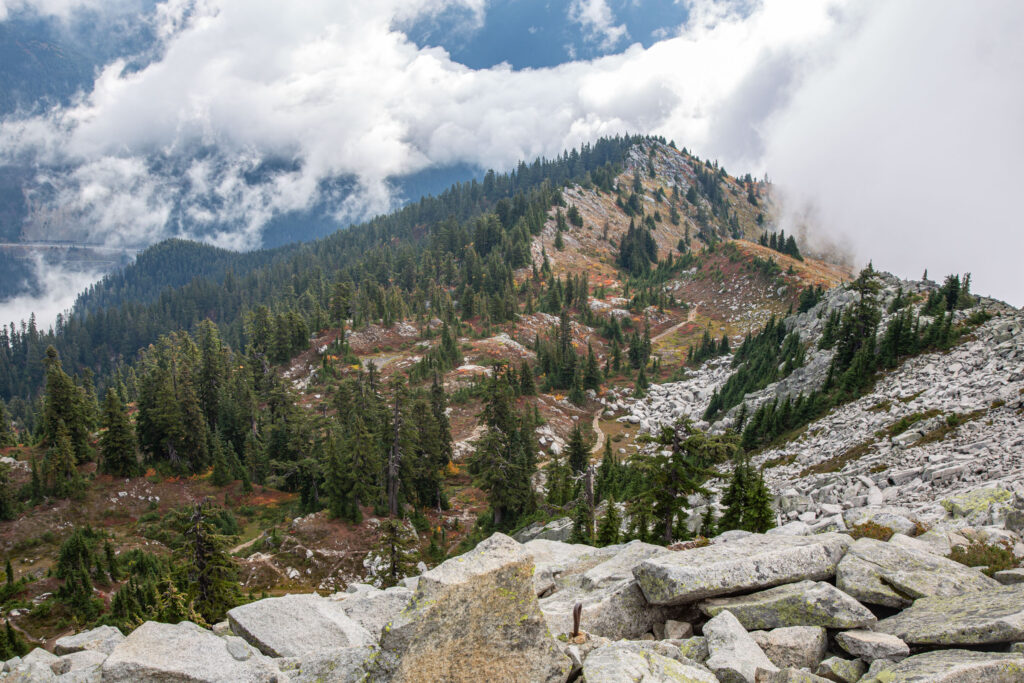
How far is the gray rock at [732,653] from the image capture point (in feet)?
30.9

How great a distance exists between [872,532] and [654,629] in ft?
30.8

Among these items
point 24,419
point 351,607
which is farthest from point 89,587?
point 24,419

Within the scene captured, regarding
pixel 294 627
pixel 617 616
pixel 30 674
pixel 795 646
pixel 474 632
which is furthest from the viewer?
pixel 294 627

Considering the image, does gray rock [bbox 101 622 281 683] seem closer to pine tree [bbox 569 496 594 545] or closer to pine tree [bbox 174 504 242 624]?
pine tree [bbox 174 504 242 624]

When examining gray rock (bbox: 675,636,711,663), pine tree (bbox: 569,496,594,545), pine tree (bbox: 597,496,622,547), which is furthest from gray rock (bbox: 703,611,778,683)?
pine tree (bbox: 569,496,594,545)

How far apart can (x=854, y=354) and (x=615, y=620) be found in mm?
58247

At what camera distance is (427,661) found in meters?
8.34

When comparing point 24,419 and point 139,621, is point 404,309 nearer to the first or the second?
point 139,621

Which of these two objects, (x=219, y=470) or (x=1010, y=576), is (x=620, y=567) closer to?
(x=1010, y=576)

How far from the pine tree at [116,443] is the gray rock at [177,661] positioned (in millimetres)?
64063

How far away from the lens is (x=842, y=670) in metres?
9.53

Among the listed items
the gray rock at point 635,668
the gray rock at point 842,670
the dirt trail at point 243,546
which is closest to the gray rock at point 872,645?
the gray rock at point 842,670


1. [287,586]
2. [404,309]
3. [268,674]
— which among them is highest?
[404,309]

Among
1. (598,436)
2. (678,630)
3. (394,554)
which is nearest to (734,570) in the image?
(678,630)
